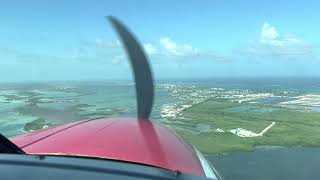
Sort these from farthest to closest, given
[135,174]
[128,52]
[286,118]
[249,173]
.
A: [286,118], [249,173], [128,52], [135,174]

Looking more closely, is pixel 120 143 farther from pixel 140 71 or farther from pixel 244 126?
pixel 244 126

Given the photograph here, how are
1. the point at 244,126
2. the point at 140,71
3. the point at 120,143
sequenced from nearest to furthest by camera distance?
the point at 120,143
the point at 140,71
the point at 244,126

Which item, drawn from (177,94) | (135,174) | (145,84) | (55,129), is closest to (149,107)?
(145,84)

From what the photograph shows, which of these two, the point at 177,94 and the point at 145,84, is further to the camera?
the point at 177,94

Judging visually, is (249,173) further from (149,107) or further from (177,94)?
(149,107)

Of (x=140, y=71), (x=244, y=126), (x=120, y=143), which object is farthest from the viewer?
(x=244, y=126)

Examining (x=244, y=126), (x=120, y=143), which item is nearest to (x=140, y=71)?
(x=120, y=143)

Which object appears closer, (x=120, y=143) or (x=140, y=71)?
(x=120, y=143)
